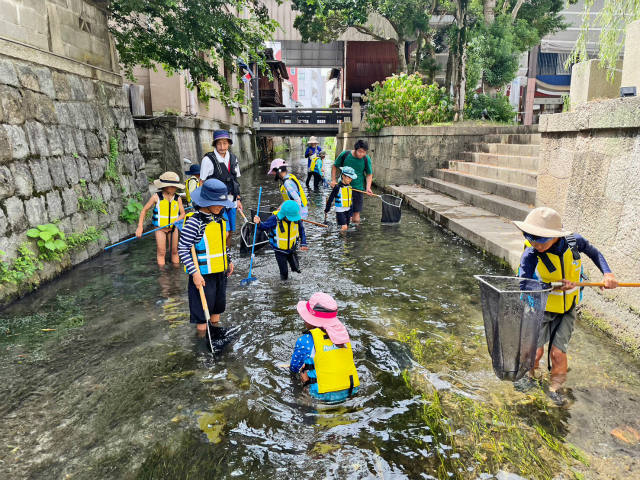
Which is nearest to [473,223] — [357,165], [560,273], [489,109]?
[357,165]

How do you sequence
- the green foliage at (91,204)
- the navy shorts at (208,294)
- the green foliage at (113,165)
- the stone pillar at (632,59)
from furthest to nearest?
1. the green foliage at (113,165)
2. the green foliage at (91,204)
3. the stone pillar at (632,59)
4. the navy shorts at (208,294)

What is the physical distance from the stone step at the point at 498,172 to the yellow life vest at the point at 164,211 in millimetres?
6803

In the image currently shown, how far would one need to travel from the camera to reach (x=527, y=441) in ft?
10.0

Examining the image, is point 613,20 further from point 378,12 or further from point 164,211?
point 378,12

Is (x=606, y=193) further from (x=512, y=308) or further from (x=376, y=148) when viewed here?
(x=376, y=148)

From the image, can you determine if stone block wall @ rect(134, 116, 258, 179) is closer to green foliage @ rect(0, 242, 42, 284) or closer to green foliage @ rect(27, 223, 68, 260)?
green foliage @ rect(27, 223, 68, 260)

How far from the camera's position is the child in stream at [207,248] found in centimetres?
428

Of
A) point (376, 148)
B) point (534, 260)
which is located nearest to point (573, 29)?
point (376, 148)

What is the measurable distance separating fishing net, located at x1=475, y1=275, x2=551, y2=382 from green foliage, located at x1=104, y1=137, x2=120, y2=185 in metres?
7.74

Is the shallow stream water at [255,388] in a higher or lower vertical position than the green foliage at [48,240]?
lower

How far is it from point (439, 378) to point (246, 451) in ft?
5.85

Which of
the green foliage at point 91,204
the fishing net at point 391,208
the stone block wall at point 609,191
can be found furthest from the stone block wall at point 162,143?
the stone block wall at point 609,191

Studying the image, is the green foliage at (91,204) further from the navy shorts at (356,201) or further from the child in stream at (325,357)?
the child in stream at (325,357)

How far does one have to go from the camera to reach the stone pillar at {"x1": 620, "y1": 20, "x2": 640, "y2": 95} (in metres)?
4.66
